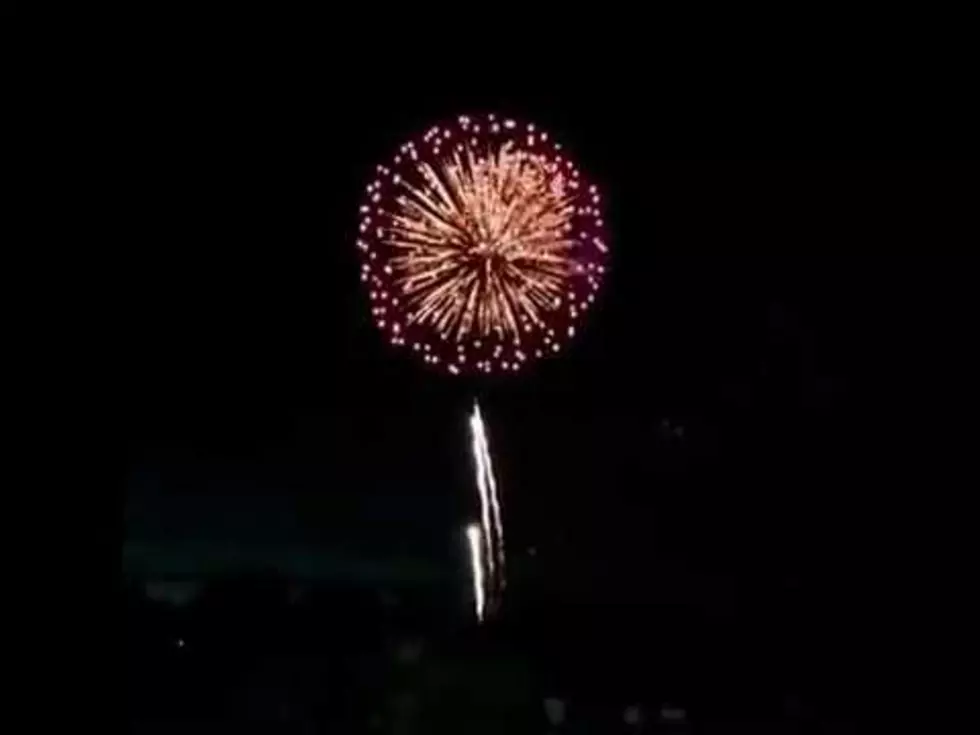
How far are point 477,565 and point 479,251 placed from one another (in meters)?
0.61

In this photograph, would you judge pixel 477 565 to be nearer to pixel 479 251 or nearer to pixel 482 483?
pixel 482 483

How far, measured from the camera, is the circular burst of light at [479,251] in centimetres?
357

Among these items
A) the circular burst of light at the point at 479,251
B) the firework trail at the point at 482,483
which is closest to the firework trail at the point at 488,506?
the firework trail at the point at 482,483

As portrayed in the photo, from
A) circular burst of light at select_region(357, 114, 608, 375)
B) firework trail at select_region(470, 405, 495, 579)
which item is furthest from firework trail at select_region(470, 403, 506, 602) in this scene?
circular burst of light at select_region(357, 114, 608, 375)

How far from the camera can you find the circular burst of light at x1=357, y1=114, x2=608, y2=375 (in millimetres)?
3566

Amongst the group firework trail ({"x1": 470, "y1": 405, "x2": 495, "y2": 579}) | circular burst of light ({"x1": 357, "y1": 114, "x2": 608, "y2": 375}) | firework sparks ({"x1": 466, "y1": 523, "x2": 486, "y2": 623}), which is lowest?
firework sparks ({"x1": 466, "y1": 523, "x2": 486, "y2": 623})

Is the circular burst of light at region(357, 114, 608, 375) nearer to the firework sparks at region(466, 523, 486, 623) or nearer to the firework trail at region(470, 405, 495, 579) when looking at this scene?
the firework trail at region(470, 405, 495, 579)

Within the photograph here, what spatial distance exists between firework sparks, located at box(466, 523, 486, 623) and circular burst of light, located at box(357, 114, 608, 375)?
1.06 feet

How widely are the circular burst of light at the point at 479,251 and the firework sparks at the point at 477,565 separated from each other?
32cm

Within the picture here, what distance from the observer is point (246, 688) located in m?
3.52

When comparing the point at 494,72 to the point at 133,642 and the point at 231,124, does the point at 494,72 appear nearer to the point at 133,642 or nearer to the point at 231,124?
the point at 231,124

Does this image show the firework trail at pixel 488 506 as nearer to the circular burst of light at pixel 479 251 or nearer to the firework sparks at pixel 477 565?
the firework sparks at pixel 477 565

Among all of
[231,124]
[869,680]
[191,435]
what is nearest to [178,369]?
[191,435]

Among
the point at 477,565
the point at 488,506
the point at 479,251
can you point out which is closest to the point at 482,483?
the point at 488,506
